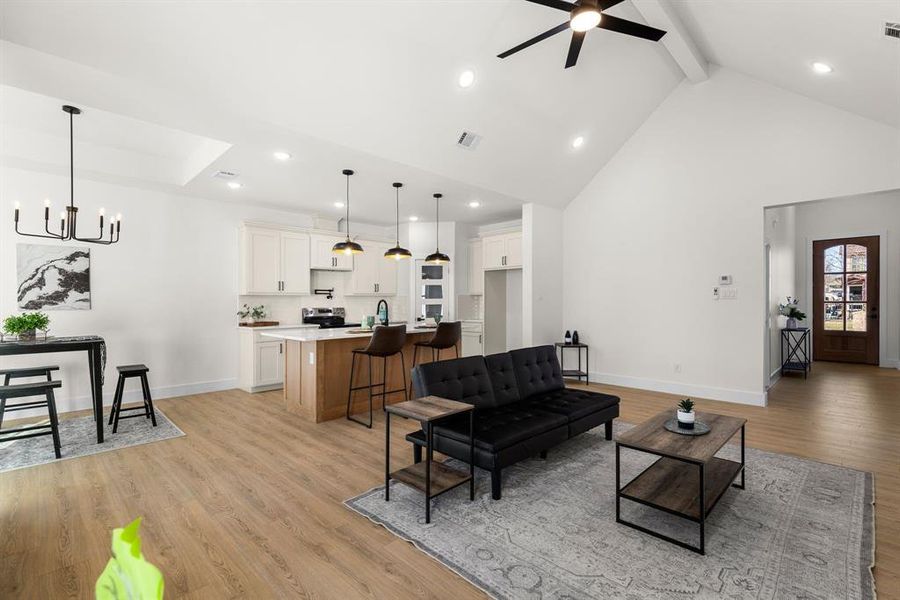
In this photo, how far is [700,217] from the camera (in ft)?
19.2

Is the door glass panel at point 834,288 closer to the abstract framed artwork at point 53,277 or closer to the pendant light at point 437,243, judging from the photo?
the pendant light at point 437,243

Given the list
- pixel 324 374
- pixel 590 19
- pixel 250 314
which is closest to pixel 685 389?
pixel 324 374

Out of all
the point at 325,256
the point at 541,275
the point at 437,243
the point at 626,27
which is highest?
the point at 626,27

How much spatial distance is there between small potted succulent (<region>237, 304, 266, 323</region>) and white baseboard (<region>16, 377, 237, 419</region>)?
92 centimetres

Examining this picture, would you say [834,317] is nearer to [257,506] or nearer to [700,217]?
[700,217]

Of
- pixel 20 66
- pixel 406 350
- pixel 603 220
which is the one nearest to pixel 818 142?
pixel 603 220

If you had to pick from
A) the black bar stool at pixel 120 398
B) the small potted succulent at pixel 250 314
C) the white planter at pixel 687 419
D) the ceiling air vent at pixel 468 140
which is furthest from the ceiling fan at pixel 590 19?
the small potted succulent at pixel 250 314

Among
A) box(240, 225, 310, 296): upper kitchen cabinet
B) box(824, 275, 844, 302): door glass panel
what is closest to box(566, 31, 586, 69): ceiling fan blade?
box(240, 225, 310, 296): upper kitchen cabinet

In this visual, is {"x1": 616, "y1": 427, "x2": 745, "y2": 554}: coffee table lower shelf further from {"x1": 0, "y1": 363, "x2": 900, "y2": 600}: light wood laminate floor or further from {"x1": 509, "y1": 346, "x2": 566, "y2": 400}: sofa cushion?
{"x1": 509, "y1": 346, "x2": 566, "y2": 400}: sofa cushion

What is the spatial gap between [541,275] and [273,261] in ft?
13.4

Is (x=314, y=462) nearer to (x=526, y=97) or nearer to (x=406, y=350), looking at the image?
(x=406, y=350)

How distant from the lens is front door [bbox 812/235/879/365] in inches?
322

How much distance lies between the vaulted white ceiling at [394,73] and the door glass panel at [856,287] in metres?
5.23

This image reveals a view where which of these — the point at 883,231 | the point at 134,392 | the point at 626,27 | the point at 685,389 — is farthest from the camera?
the point at 883,231
